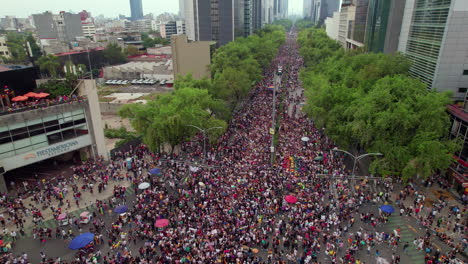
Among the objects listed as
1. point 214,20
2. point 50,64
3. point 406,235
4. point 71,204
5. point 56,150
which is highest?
point 214,20

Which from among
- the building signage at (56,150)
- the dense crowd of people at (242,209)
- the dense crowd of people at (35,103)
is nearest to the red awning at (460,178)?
the dense crowd of people at (242,209)

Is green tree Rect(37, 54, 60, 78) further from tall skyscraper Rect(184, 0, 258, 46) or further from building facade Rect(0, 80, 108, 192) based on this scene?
building facade Rect(0, 80, 108, 192)

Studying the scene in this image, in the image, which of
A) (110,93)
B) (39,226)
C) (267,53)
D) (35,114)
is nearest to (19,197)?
(39,226)

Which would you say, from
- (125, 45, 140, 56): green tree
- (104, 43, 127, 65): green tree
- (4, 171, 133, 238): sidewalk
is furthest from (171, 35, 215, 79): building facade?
(125, 45, 140, 56): green tree

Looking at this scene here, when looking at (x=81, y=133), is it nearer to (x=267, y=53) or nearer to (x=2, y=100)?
(x=2, y=100)

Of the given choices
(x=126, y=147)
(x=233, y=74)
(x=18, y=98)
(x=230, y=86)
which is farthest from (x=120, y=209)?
(x=233, y=74)

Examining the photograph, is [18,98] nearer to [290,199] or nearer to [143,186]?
[143,186]
